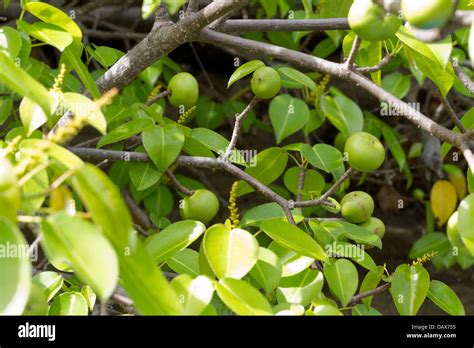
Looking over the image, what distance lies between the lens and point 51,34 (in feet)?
3.90

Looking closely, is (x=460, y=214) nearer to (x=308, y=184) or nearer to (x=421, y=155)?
(x=308, y=184)

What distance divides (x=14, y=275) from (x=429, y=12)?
0.53 m

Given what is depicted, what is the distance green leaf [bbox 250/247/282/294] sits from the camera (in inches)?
40.9

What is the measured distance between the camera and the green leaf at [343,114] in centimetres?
172

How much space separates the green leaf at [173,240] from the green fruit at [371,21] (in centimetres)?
39

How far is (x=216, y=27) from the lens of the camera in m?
1.35

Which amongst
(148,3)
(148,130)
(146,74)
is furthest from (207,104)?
(148,3)

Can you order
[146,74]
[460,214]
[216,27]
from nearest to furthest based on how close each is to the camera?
[460,214] < [216,27] < [146,74]

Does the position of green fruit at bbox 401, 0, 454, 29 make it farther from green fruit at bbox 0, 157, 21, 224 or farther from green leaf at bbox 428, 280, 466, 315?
green leaf at bbox 428, 280, 466, 315

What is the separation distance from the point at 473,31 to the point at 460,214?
0.23 metres

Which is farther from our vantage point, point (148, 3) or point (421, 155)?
point (421, 155)

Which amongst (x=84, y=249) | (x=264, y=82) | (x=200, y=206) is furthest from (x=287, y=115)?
(x=84, y=249)

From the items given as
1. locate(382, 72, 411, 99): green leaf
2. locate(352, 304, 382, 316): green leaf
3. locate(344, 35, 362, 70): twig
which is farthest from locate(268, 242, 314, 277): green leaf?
locate(382, 72, 411, 99): green leaf

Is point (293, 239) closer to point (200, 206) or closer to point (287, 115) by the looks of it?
point (200, 206)
